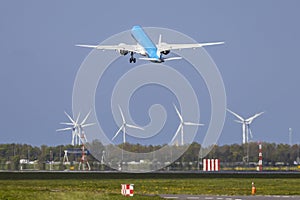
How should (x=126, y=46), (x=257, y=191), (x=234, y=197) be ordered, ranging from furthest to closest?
(x=126, y=46) < (x=257, y=191) < (x=234, y=197)

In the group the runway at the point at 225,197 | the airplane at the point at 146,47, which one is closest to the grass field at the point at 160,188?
the runway at the point at 225,197

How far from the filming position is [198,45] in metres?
114

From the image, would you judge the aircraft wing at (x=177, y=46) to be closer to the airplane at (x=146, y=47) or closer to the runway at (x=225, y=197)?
the airplane at (x=146, y=47)

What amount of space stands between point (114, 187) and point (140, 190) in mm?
6881

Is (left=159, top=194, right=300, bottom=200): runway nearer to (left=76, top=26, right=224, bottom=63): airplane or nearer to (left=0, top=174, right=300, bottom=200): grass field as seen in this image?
(left=0, top=174, right=300, bottom=200): grass field

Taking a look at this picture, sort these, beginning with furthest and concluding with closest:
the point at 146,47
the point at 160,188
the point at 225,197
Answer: the point at 146,47
the point at 160,188
the point at 225,197

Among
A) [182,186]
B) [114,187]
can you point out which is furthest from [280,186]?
[114,187]

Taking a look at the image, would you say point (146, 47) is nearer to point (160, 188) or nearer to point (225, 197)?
point (160, 188)

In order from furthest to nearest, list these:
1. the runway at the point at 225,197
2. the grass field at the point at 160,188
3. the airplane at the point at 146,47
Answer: the airplane at the point at 146,47, the grass field at the point at 160,188, the runway at the point at 225,197

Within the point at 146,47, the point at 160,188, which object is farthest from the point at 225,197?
the point at 146,47

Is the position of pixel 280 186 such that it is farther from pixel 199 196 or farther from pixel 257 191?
pixel 199 196

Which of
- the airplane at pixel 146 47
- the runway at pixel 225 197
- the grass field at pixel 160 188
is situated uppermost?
the airplane at pixel 146 47

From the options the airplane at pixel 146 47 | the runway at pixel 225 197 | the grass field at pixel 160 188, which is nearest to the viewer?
the runway at pixel 225 197

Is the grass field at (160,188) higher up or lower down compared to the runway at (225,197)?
higher up
